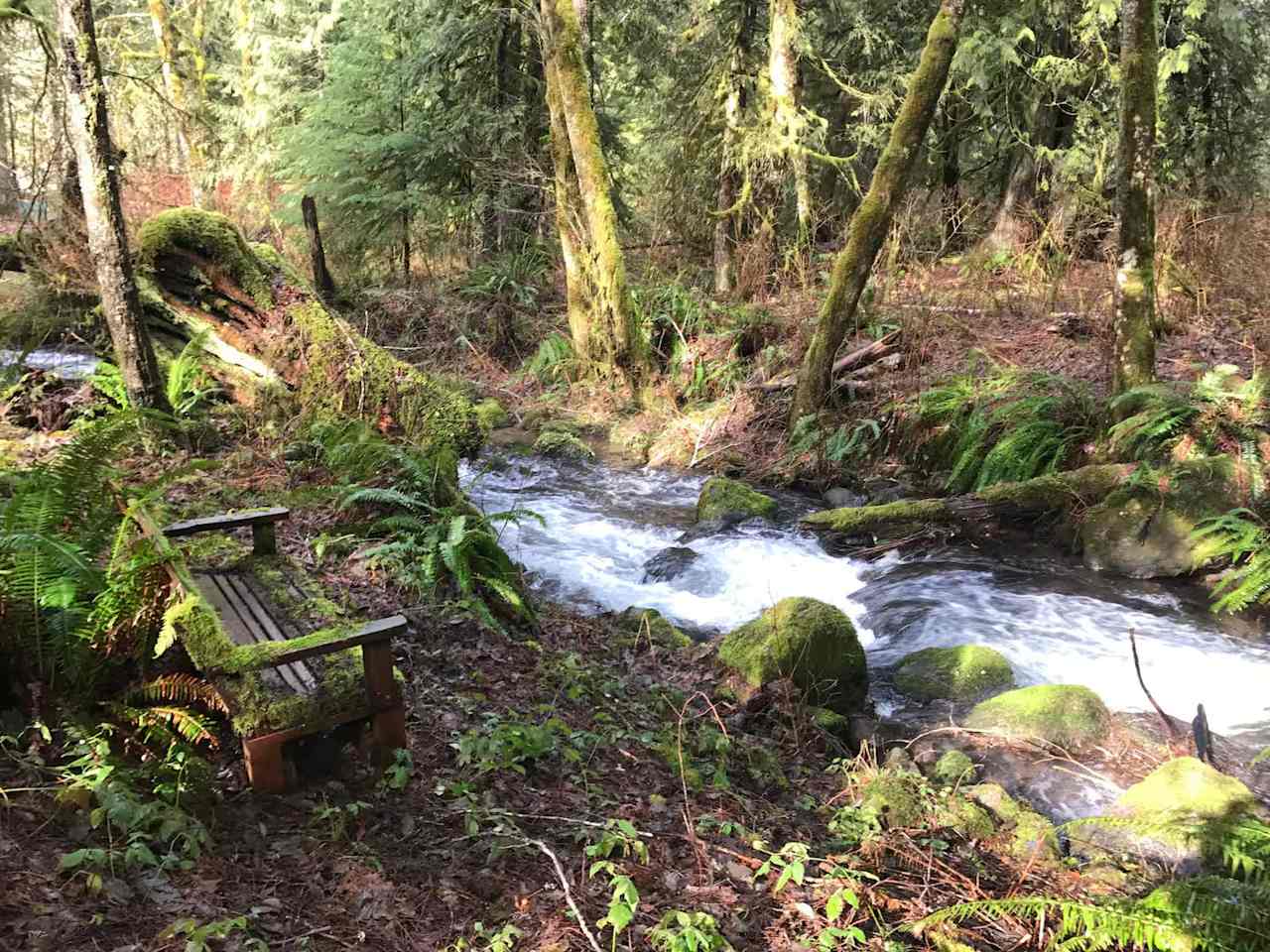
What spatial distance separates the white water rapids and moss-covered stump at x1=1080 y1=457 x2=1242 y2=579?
8.0 inches

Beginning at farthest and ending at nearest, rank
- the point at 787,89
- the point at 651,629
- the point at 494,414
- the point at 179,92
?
1. the point at 179,92
2. the point at 787,89
3. the point at 494,414
4. the point at 651,629

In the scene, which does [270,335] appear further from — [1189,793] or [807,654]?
[1189,793]

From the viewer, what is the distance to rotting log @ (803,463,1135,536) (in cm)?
810

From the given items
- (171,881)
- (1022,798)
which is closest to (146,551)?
(171,881)

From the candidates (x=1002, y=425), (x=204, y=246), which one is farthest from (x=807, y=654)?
(x=204, y=246)

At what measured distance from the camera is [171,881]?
277 cm

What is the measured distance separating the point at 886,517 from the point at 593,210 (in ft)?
23.4

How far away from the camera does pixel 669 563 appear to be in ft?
26.5

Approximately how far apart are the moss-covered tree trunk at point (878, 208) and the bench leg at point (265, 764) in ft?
27.8

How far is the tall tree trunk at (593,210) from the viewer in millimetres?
12562

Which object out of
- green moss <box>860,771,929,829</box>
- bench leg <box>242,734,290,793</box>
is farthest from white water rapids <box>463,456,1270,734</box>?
bench leg <box>242,734,290,793</box>

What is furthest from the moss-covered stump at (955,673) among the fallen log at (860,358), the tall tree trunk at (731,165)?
the tall tree trunk at (731,165)

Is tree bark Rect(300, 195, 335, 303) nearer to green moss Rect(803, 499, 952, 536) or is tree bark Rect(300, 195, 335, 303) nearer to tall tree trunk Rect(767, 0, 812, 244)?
tall tree trunk Rect(767, 0, 812, 244)

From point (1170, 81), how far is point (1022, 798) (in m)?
14.2
